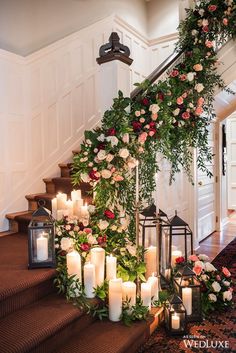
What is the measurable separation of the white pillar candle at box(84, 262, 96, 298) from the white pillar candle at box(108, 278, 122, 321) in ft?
0.43

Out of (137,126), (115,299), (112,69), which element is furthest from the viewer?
(112,69)

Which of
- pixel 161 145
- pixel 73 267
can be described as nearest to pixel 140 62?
pixel 161 145

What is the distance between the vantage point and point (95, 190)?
2008 millimetres

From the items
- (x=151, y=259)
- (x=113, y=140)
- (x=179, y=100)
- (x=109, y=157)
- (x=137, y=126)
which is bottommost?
(x=151, y=259)

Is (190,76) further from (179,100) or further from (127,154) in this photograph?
(127,154)

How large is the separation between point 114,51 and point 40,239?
158cm

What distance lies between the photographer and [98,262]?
1.96m

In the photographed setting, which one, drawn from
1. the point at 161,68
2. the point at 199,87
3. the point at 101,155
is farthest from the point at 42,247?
the point at 161,68

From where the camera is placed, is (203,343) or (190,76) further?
(190,76)

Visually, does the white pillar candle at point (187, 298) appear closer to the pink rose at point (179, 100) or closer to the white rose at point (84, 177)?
the white rose at point (84, 177)

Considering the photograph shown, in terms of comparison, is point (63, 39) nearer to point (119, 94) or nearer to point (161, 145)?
point (119, 94)

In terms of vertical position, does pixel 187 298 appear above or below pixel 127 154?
below

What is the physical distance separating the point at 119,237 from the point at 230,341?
1075mm

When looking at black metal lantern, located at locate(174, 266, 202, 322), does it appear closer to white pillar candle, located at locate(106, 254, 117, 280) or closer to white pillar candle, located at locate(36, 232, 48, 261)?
white pillar candle, located at locate(106, 254, 117, 280)
